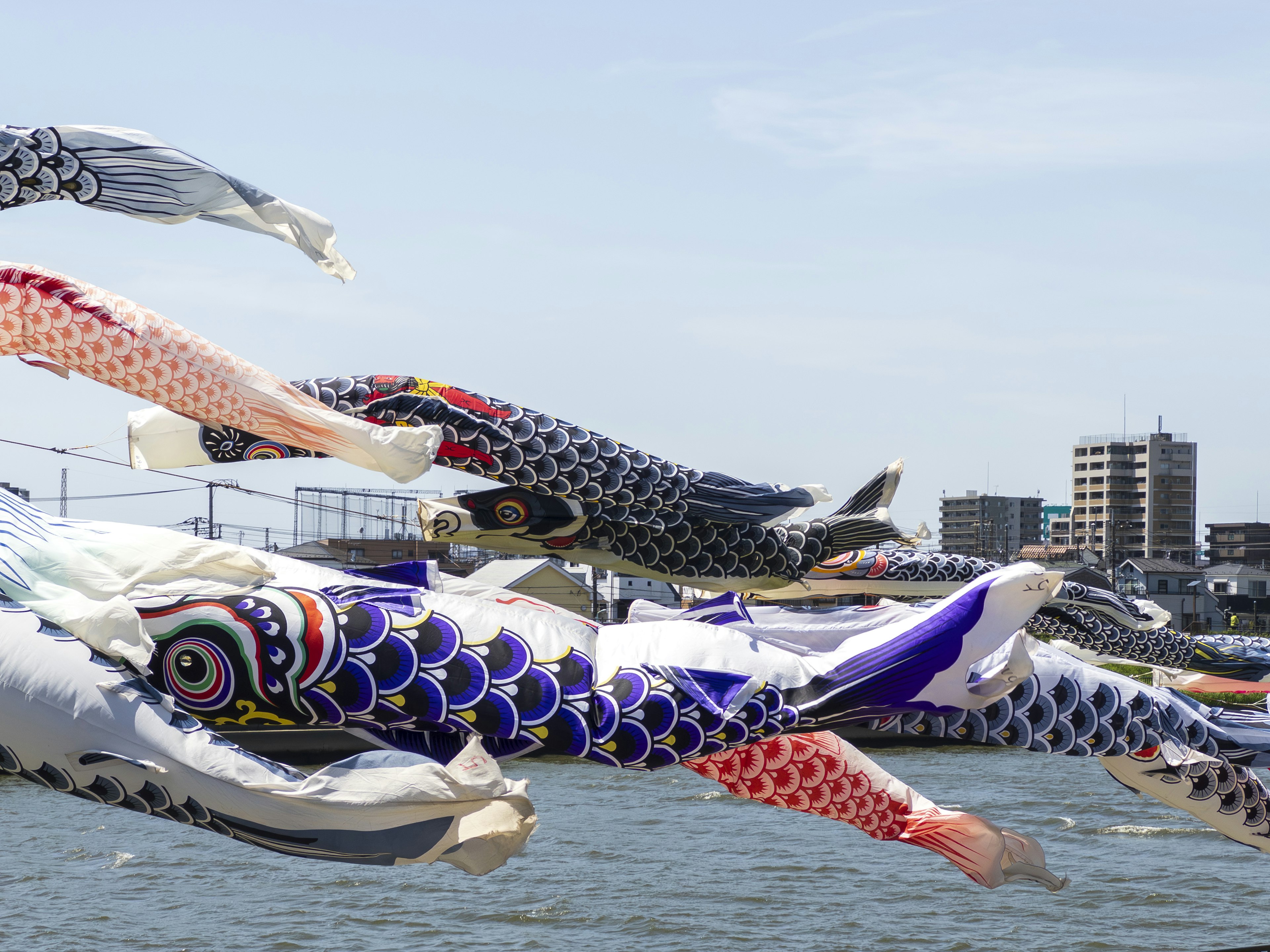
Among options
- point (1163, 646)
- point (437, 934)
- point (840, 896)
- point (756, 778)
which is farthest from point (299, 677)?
point (840, 896)

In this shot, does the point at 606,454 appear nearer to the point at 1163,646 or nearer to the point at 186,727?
the point at 186,727

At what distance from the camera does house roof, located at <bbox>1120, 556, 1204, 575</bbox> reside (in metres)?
63.2

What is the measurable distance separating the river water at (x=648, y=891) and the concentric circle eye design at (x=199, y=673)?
7309 millimetres

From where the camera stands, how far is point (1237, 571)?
71.9 meters

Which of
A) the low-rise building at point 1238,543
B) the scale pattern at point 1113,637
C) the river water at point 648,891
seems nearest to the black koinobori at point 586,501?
the scale pattern at point 1113,637

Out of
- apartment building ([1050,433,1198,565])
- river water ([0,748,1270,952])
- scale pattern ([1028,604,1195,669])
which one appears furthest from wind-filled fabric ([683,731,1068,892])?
apartment building ([1050,433,1198,565])

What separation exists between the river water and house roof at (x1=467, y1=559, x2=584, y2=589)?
8.51 ft

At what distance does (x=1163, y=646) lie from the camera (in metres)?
7.98

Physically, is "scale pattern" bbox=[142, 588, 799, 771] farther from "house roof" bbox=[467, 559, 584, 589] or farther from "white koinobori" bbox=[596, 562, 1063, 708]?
"house roof" bbox=[467, 559, 584, 589]

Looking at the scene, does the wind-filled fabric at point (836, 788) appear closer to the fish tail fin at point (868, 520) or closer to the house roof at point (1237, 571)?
the fish tail fin at point (868, 520)

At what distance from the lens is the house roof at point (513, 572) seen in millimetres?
7302

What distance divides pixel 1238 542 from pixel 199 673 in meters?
98.5

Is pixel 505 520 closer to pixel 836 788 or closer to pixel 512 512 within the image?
pixel 512 512

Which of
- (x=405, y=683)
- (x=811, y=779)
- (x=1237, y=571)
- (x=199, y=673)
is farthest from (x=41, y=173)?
(x=1237, y=571)
